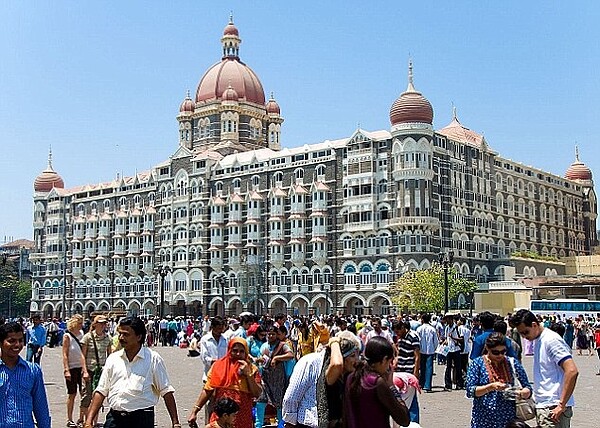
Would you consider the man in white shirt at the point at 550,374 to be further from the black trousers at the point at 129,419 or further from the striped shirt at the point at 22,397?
the striped shirt at the point at 22,397

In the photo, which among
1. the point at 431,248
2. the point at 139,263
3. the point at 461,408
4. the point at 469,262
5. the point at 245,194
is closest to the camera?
the point at 461,408

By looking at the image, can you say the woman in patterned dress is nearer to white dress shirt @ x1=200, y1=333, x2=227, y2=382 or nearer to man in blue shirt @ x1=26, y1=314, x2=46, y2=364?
white dress shirt @ x1=200, y1=333, x2=227, y2=382

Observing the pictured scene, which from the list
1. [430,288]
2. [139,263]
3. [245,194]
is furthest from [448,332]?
[139,263]

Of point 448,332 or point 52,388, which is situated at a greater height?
point 448,332

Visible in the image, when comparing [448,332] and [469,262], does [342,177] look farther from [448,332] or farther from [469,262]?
[448,332]

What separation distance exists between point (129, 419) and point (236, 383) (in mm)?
1053

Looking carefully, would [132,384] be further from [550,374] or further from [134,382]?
[550,374]

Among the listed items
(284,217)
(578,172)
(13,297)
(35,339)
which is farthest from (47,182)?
(35,339)

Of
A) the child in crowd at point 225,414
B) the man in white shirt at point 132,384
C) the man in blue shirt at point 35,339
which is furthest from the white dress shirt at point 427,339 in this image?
the child in crowd at point 225,414

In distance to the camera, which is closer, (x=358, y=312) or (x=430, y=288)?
(x=430, y=288)

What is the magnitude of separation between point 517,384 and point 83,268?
258 ft

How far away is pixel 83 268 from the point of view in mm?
81438

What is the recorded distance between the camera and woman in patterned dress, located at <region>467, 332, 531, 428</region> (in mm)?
6418

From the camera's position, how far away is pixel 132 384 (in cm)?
655
